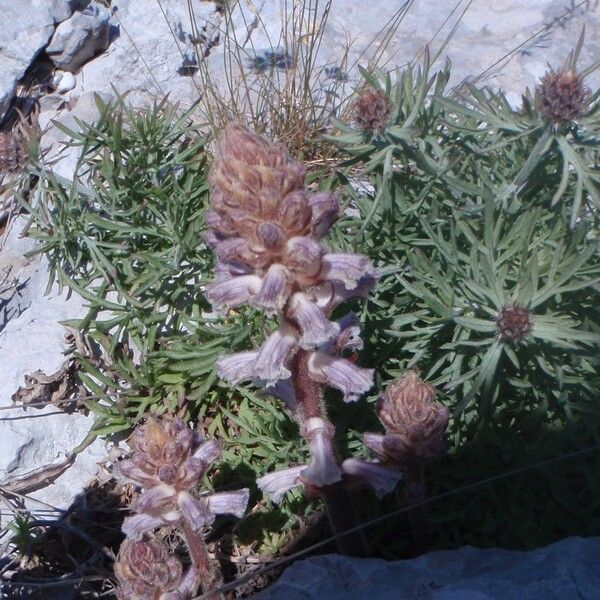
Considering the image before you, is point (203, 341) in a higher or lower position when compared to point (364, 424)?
higher

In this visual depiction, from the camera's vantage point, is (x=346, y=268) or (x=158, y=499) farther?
(x=158, y=499)

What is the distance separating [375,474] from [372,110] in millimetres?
1436

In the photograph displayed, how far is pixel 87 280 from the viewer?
4297 millimetres

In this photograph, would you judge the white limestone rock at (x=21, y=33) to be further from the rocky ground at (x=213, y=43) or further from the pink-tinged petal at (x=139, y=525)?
the pink-tinged petal at (x=139, y=525)

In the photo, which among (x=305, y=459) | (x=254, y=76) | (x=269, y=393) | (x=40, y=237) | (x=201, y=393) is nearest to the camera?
(x=269, y=393)

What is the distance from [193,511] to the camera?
2508mm

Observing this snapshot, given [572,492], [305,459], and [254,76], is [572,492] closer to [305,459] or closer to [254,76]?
[305,459]

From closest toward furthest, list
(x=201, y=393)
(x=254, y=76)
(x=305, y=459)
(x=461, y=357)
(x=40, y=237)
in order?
(x=461, y=357) → (x=305, y=459) → (x=201, y=393) → (x=40, y=237) → (x=254, y=76)

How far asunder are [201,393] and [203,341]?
322mm

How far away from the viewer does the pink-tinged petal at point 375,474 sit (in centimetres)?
263

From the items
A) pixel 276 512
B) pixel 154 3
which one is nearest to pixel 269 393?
pixel 276 512

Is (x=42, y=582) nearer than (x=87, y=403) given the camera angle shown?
Yes

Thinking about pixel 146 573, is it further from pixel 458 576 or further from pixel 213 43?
pixel 213 43

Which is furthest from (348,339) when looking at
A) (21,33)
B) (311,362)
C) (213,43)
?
(21,33)
